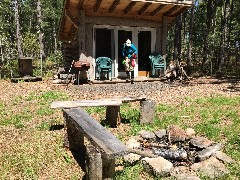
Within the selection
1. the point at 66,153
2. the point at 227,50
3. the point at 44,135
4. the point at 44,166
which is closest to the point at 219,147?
the point at 66,153

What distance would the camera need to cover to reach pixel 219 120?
6.78 meters

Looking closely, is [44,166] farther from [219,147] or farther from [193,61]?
[193,61]

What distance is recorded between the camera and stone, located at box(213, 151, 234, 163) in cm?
464

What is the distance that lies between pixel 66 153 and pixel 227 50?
57.4 feet

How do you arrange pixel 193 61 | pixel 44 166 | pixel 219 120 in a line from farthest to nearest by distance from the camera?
pixel 193 61 → pixel 219 120 → pixel 44 166

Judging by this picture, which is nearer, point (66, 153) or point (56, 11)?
point (66, 153)

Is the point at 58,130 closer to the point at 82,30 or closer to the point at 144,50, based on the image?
the point at 82,30

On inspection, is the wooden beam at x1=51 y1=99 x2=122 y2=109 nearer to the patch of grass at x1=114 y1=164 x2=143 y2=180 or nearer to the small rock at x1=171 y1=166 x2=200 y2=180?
the patch of grass at x1=114 y1=164 x2=143 y2=180

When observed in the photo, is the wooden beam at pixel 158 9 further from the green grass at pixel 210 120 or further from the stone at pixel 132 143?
the stone at pixel 132 143

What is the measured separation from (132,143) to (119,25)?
8.71 m

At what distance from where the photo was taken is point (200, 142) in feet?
17.3

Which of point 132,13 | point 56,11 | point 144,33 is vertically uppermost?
point 56,11

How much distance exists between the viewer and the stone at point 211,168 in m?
4.21

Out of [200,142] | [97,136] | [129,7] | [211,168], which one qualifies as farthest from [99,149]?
[129,7]
